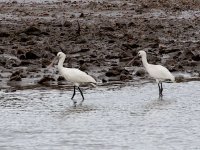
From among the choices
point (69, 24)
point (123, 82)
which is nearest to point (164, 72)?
point (123, 82)

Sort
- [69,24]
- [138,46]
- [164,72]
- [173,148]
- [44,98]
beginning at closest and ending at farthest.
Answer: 1. [173,148]
2. [44,98]
3. [164,72]
4. [138,46]
5. [69,24]

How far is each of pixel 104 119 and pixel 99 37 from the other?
9485 mm

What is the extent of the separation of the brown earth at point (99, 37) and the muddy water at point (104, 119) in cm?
170

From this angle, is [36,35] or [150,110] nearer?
[150,110]

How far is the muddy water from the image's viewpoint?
1150 cm

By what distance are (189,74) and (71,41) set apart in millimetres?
4674

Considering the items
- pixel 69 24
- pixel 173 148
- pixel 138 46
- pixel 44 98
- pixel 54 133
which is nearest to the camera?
pixel 173 148

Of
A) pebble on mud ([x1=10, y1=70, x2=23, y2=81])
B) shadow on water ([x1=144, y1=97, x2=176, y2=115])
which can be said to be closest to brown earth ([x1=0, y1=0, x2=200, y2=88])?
pebble on mud ([x1=10, y1=70, x2=23, y2=81])

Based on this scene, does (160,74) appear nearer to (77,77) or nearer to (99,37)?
(77,77)

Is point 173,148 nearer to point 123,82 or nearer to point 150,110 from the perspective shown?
point 150,110

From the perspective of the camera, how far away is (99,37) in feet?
74.0

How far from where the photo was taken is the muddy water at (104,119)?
1150 centimetres

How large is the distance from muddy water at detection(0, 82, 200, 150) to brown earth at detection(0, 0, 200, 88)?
1702 mm

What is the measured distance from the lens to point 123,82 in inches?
677
